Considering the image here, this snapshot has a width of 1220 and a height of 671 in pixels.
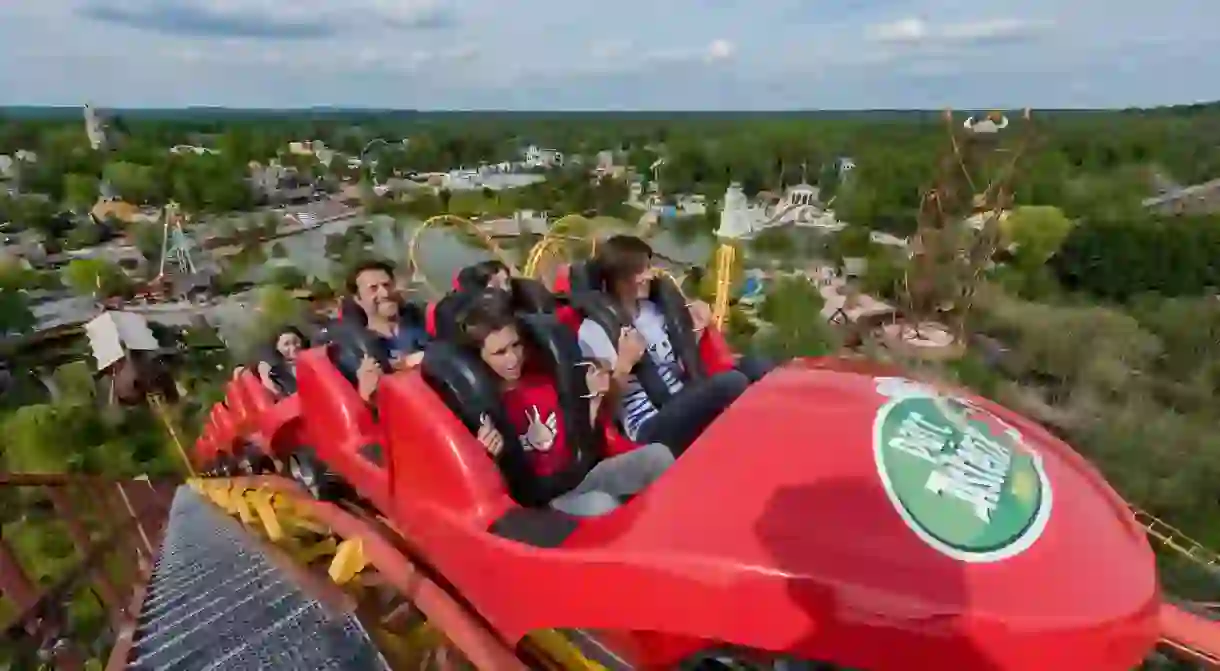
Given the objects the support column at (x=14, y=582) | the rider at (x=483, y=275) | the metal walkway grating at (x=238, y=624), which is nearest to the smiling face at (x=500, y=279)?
the rider at (x=483, y=275)

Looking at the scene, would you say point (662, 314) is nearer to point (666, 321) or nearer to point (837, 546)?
point (666, 321)

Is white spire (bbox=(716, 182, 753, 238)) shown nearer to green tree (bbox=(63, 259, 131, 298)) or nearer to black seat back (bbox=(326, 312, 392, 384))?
black seat back (bbox=(326, 312, 392, 384))

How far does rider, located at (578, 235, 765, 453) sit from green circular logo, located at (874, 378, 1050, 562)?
0.57 metres

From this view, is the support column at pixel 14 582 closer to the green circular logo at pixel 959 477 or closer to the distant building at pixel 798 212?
the green circular logo at pixel 959 477

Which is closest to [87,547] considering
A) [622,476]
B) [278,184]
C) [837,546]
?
[622,476]

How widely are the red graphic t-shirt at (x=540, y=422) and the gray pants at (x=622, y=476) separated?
0.53 feet

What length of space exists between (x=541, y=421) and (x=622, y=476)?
30 cm

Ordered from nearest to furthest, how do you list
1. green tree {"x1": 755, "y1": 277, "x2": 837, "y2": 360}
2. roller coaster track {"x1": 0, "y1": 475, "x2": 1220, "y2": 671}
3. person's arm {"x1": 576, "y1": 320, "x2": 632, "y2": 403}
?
roller coaster track {"x1": 0, "y1": 475, "x2": 1220, "y2": 671}, person's arm {"x1": 576, "y1": 320, "x2": 632, "y2": 403}, green tree {"x1": 755, "y1": 277, "x2": 837, "y2": 360}

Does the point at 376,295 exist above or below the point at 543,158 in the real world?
above

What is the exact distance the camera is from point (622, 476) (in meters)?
1.94

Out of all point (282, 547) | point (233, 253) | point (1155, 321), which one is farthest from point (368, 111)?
point (282, 547)

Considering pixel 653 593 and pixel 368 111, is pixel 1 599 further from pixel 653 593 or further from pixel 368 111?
pixel 368 111

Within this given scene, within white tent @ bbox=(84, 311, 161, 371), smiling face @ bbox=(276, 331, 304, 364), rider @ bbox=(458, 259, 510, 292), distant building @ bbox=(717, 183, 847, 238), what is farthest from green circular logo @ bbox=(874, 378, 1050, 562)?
distant building @ bbox=(717, 183, 847, 238)

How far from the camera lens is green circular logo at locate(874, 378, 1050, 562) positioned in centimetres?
134
